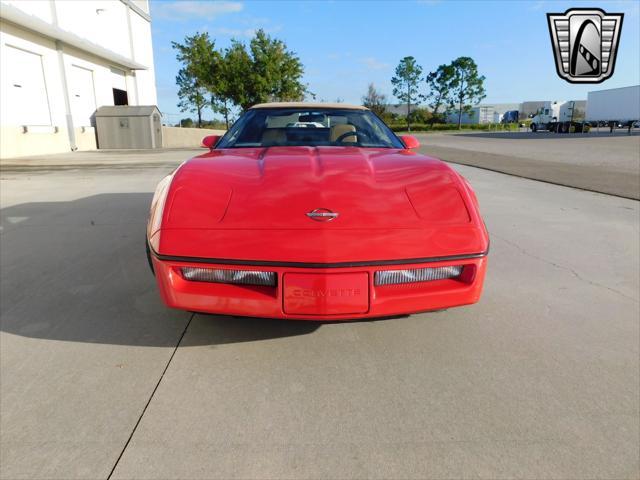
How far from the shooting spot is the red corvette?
1.86m

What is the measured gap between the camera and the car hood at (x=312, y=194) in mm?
1957

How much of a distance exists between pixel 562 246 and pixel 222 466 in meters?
3.78

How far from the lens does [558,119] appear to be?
4969 cm

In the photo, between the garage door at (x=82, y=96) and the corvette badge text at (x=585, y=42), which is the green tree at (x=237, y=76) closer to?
the garage door at (x=82, y=96)

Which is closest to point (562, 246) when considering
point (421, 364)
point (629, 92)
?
point (421, 364)

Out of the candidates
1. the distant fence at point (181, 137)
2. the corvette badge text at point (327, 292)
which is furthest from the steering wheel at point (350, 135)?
the distant fence at point (181, 137)

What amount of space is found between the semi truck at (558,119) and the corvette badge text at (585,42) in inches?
1448

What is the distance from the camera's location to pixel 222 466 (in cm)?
149

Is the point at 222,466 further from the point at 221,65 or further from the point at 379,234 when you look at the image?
the point at 221,65

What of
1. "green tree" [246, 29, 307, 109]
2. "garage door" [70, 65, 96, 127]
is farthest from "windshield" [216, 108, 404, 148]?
"green tree" [246, 29, 307, 109]

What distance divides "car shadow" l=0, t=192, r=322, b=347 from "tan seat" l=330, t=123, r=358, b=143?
1413 mm

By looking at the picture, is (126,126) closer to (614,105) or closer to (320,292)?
(320,292)

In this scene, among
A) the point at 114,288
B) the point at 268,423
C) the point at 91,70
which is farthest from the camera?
the point at 91,70

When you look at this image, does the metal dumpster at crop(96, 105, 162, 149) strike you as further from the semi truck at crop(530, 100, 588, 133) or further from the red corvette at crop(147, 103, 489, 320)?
the semi truck at crop(530, 100, 588, 133)
